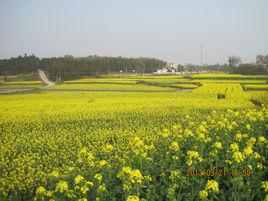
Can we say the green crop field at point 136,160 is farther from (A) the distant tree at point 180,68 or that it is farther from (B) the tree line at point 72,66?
(A) the distant tree at point 180,68

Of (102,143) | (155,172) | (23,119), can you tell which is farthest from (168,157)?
(23,119)

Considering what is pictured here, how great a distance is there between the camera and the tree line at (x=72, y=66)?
77312 mm

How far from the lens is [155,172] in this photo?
15.8ft

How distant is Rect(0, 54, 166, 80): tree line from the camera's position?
77312 mm

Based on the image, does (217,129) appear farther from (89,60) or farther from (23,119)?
(89,60)

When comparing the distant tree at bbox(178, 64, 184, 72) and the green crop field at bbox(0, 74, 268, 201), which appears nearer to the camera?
the green crop field at bbox(0, 74, 268, 201)

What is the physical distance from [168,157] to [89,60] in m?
80.9

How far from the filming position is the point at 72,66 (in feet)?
259

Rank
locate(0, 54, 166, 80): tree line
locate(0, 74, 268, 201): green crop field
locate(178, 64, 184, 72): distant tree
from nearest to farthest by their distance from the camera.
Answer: locate(0, 74, 268, 201): green crop field → locate(0, 54, 166, 80): tree line → locate(178, 64, 184, 72): distant tree
